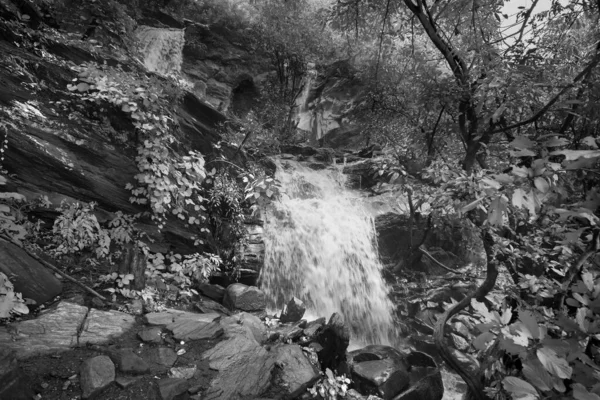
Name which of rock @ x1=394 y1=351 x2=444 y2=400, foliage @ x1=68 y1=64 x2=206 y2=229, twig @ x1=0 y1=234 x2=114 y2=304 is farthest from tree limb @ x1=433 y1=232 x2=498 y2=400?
foliage @ x1=68 y1=64 x2=206 y2=229

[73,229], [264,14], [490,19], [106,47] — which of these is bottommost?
[73,229]

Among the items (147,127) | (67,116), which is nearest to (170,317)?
(147,127)

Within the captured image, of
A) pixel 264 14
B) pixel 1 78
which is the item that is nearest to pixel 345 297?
pixel 1 78

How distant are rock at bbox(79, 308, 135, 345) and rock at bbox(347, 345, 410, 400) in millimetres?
3521

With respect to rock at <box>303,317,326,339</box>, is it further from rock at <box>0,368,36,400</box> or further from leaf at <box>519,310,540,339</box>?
leaf at <box>519,310,540,339</box>

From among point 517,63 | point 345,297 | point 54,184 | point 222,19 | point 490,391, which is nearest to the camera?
point 490,391

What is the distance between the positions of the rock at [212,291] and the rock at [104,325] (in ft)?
7.64

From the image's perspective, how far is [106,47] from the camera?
640 centimetres

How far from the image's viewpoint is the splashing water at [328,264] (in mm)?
8242

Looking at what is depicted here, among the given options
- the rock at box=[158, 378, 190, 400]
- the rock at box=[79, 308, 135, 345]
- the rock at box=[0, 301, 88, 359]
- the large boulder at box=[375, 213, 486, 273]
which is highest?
the large boulder at box=[375, 213, 486, 273]

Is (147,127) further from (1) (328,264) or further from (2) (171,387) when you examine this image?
(1) (328,264)

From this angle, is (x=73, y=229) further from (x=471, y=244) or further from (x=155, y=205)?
(x=471, y=244)

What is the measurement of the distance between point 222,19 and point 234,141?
1149cm

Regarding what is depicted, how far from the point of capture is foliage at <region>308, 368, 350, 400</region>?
369 centimetres
